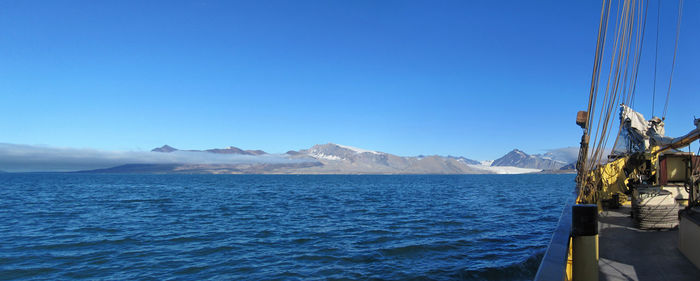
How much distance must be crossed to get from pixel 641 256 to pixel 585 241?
11.7 ft

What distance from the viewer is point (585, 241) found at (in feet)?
23.4

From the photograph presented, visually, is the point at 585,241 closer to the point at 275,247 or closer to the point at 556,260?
the point at 556,260

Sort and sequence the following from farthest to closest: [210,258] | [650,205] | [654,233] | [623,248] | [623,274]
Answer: [210,258]
[650,205]
[654,233]
[623,248]
[623,274]

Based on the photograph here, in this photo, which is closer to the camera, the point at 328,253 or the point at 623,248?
the point at 623,248

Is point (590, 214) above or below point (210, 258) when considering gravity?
above

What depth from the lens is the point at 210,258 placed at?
15.8m

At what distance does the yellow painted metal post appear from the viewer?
23.2 ft

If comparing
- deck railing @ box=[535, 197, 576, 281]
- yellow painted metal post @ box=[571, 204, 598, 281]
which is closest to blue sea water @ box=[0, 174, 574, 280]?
deck railing @ box=[535, 197, 576, 281]

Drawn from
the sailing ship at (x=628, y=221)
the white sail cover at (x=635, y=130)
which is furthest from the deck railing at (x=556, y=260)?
the white sail cover at (x=635, y=130)

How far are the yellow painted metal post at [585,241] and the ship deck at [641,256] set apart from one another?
1.23m

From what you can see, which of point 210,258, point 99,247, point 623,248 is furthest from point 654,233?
point 99,247

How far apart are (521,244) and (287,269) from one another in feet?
35.7

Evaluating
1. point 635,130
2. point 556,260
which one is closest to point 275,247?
point 556,260

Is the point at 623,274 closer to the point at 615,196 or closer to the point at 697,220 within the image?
the point at 697,220
